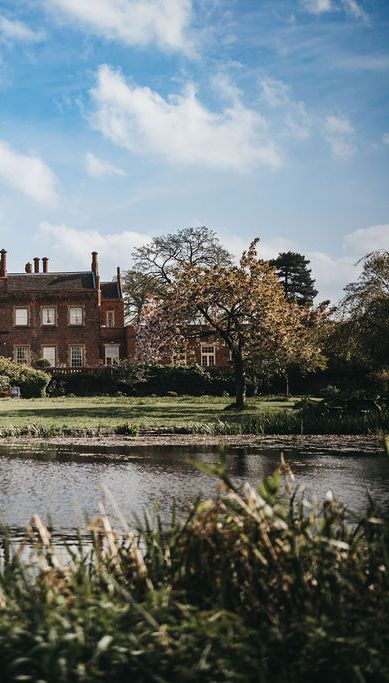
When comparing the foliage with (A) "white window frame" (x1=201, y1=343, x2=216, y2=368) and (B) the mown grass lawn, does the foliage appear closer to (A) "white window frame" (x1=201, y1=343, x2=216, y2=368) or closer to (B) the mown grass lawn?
(B) the mown grass lawn

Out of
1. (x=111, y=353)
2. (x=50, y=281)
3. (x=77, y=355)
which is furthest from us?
(x=50, y=281)

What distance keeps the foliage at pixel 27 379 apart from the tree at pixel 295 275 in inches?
1543

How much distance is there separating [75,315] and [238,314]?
3680 centimetres

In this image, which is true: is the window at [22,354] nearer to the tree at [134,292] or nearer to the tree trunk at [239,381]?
the tree at [134,292]

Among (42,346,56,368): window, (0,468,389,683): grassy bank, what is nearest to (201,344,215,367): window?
(42,346,56,368): window

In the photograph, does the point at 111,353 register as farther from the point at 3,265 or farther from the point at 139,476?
the point at 139,476

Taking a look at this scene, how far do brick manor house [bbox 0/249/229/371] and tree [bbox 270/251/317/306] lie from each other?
1861cm

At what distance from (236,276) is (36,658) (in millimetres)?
26701

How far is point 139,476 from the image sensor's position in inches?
513

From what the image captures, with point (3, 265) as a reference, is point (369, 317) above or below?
below

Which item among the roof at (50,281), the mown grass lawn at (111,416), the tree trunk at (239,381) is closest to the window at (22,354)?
the roof at (50,281)

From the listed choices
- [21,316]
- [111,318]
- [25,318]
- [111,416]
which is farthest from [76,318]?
[111,416]

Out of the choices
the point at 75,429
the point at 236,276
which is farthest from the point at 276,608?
the point at 236,276

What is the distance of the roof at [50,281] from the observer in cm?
6556
